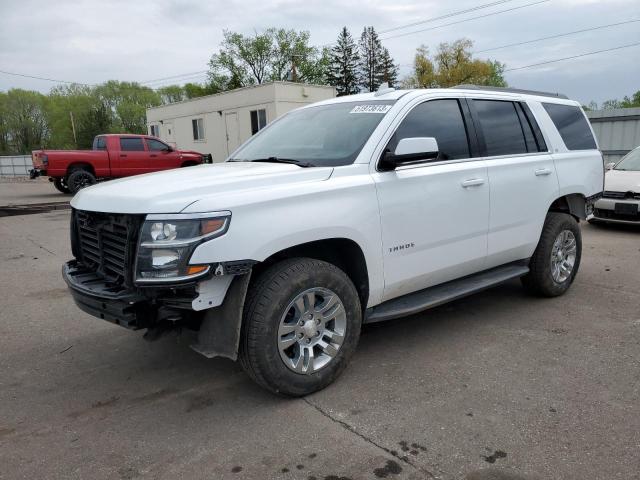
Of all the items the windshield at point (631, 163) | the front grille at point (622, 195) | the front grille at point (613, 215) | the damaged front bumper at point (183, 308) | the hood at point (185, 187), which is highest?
the hood at point (185, 187)

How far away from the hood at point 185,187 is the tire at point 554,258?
8.68ft

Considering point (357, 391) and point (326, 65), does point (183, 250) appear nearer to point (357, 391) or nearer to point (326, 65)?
point (357, 391)

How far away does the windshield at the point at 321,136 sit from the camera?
3672 millimetres

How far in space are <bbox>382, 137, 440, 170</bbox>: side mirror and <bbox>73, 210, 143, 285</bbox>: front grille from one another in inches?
65.9

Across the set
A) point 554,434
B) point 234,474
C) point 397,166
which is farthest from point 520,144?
point 234,474

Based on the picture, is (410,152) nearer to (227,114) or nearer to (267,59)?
(227,114)

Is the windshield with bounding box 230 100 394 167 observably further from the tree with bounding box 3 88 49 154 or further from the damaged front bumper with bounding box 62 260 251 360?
the tree with bounding box 3 88 49 154

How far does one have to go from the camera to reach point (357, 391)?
11.2 feet

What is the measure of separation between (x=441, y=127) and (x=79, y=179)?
15509 mm

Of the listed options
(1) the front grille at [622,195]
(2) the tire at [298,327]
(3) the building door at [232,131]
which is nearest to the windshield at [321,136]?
(2) the tire at [298,327]

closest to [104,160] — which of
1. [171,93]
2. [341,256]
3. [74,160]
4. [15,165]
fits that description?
[74,160]

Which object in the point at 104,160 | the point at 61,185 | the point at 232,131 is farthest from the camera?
the point at 232,131

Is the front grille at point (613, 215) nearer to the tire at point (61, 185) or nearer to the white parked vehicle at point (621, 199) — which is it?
the white parked vehicle at point (621, 199)

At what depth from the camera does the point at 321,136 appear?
397 centimetres
